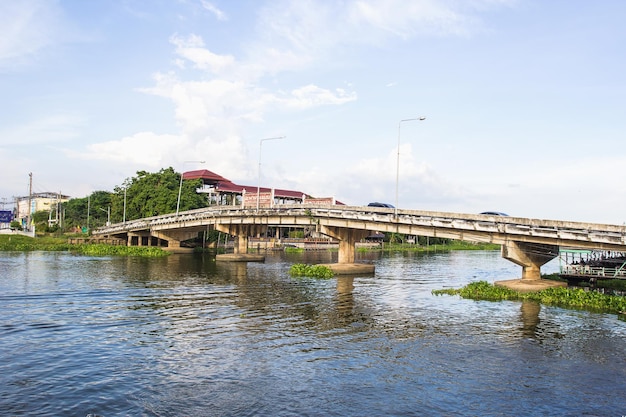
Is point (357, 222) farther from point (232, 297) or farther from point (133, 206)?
point (133, 206)

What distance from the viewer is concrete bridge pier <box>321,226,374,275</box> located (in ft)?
188

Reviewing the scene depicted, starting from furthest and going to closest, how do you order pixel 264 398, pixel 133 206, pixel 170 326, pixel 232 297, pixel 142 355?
pixel 133 206 < pixel 232 297 < pixel 170 326 < pixel 142 355 < pixel 264 398

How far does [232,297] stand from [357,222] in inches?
828

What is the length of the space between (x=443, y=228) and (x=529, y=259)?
7819 mm

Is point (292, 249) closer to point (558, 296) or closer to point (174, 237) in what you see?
point (174, 237)

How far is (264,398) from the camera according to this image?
15.8 metres

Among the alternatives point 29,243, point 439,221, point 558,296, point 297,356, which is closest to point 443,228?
point 439,221

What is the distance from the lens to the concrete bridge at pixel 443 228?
3725 cm

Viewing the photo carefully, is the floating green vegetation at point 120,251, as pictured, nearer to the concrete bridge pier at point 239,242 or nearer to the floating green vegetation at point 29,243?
the floating green vegetation at point 29,243

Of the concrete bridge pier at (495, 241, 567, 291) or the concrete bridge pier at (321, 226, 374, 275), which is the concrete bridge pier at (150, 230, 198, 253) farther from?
the concrete bridge pier at (495, 241, 567, 291)

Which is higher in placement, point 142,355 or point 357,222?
→ point 357,222

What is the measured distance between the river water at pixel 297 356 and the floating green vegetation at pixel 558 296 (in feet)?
7.78

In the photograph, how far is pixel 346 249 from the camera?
2362 inches

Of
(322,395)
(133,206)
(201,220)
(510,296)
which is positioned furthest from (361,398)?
(133,206)
